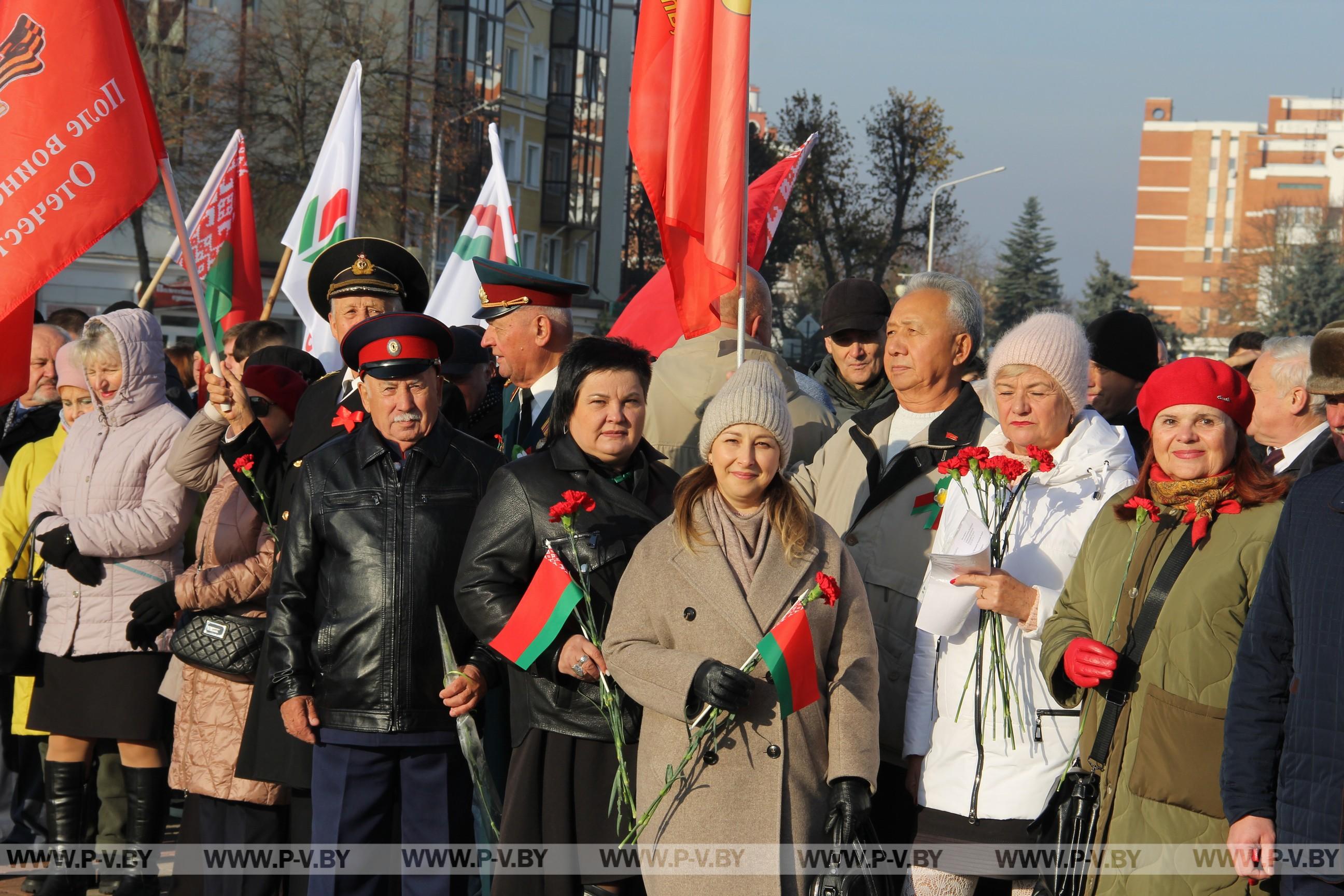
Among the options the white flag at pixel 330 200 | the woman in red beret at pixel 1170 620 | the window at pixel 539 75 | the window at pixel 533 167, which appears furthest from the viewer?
the window at pixel 533 167

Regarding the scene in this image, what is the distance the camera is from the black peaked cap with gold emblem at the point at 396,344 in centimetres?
514

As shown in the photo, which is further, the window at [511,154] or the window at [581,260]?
the window at [581,260]

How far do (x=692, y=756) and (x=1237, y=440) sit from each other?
5.82 feet

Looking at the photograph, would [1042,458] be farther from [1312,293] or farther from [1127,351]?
[1312,293]

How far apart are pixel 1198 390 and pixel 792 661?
1.36m

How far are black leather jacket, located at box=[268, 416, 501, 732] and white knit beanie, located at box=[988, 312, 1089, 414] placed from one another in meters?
1.92

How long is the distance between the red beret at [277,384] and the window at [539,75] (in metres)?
51.8

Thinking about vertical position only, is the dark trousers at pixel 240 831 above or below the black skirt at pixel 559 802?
below

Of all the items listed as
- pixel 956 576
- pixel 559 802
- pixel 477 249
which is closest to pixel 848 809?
pixel 956 576

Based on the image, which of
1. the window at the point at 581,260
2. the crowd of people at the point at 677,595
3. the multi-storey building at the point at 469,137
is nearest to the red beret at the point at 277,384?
the crowd of people at the point at 677,595

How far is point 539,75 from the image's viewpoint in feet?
186

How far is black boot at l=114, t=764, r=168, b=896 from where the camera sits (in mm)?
6328

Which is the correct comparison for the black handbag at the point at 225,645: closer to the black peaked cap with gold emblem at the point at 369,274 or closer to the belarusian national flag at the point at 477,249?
the black peaked cap with gold emblem at the point at 369,274

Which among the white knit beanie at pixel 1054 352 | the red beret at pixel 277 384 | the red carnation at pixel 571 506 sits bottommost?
the red carnation at pixel 571 506
